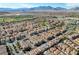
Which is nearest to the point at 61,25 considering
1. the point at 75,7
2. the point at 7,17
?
the point at 75,7

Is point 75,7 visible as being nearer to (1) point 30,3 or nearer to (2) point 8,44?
(1) point 30,3

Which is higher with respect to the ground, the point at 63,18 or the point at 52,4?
the point at 52,4

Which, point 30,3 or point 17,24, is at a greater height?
point 30,3

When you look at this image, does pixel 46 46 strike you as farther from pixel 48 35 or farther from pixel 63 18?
pixel 63 18

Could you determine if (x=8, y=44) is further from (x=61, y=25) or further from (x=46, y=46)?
(x=61, y=25)
